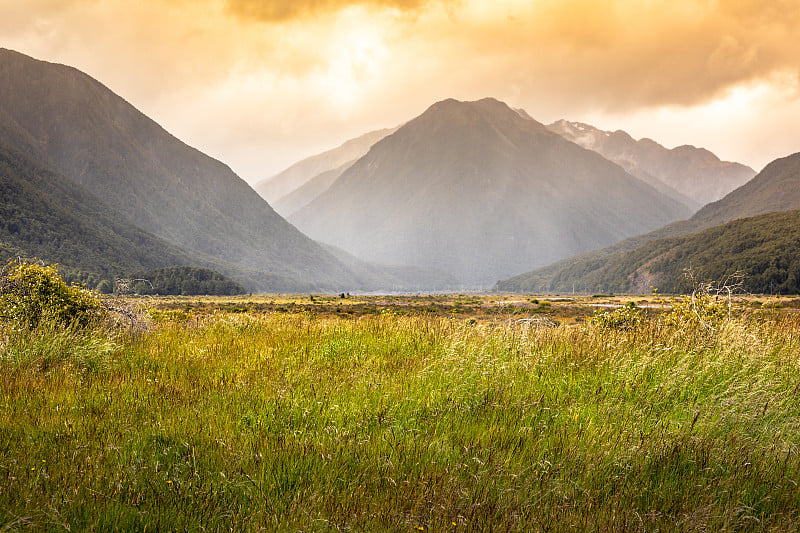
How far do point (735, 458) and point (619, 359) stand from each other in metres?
2.56

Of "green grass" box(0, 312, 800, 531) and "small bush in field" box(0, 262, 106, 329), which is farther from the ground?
"small bush in field" box(0, 262, 106, 329)

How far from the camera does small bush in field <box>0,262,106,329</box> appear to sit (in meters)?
9.45

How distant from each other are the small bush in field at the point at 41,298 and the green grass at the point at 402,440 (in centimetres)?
276

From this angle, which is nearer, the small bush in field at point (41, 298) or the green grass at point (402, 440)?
the green grass at point (402, 440)

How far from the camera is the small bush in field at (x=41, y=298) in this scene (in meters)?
9.45

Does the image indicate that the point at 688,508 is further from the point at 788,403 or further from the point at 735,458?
the point at 788,403

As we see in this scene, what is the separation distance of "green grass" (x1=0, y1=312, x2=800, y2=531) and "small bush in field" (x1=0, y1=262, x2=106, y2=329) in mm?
2760

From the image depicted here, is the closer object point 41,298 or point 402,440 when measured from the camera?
point 402,440

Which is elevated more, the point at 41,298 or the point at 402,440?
the point at 41,298

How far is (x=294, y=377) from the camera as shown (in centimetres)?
573

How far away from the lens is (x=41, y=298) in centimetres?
990

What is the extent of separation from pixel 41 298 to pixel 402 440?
10152 mm

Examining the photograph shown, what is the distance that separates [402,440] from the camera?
399 centimetres

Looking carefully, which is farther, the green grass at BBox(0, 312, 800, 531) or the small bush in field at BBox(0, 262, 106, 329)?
the small bush in field at BBox(0, 262, 106, 329)
